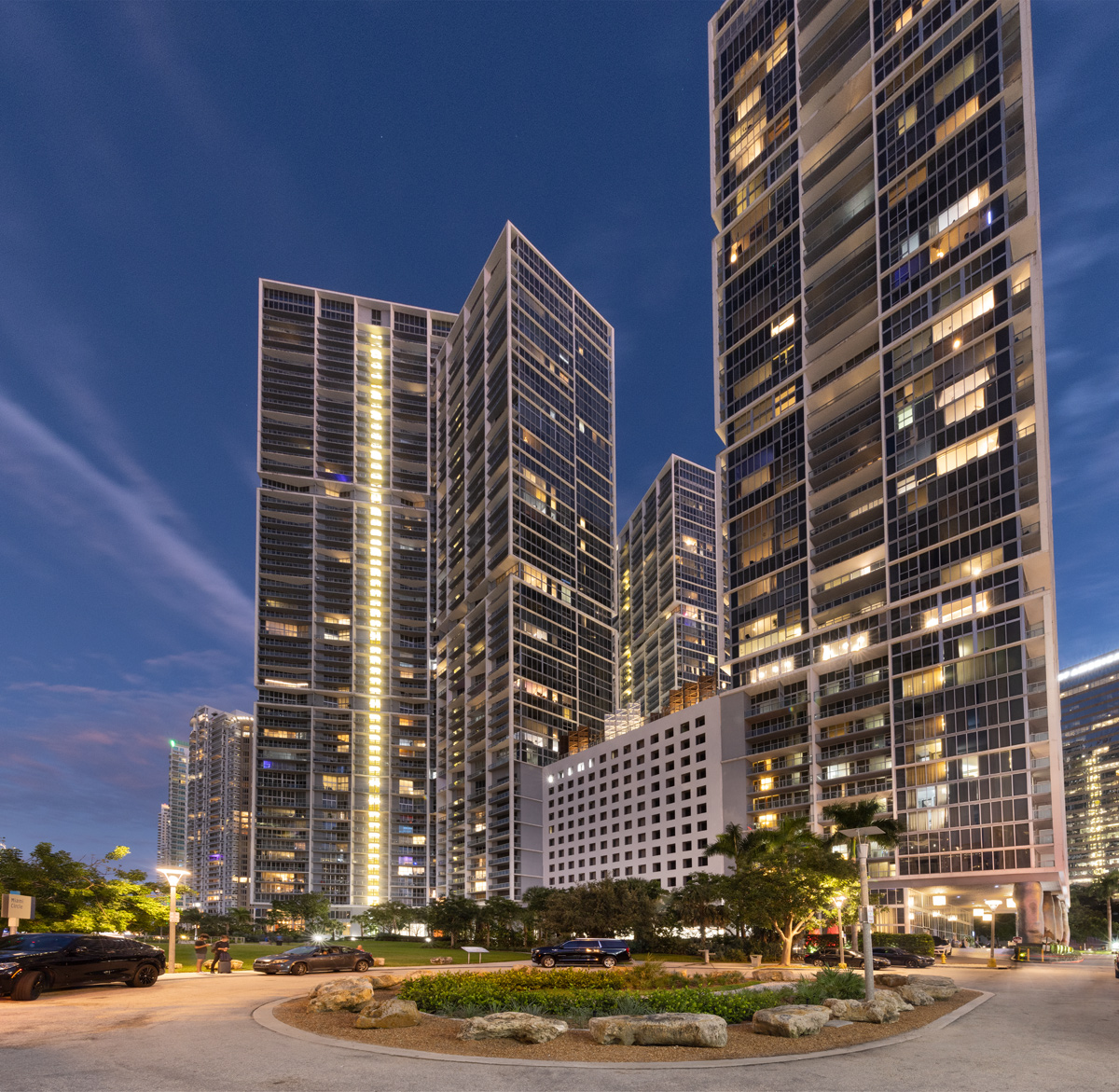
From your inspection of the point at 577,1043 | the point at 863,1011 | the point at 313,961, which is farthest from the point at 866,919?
the point at 313,961

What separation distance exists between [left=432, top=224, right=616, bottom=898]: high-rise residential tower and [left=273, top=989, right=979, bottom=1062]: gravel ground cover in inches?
5613

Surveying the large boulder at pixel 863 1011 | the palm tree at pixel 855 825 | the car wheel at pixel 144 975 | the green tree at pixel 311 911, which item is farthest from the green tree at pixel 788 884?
the green tree at pixel 311 911

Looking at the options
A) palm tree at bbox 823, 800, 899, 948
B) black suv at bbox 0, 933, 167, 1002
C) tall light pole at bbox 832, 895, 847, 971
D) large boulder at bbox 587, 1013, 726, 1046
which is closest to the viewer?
large boulder at bbox 587, 1013, 726, 1046

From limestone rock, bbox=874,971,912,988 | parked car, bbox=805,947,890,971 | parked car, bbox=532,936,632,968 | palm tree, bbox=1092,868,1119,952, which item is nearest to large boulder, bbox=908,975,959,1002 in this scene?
limestone rock, bbox=874,971,912,988

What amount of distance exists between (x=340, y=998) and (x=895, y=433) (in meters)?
93.7

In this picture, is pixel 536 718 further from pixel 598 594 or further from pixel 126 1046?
pixel 126 1046

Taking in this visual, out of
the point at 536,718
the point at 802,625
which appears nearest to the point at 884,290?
the point at 802,625

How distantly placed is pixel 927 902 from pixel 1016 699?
86.4 feet

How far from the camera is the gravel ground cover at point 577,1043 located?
17.0 meters

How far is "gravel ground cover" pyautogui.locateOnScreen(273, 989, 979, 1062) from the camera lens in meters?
17.0

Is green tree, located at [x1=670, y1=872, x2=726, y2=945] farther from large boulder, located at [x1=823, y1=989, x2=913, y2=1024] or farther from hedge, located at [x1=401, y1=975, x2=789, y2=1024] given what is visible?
hedge, located at [x1=401, y1=975, x2=789, y2=1024]

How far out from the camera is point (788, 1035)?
19.1 metres

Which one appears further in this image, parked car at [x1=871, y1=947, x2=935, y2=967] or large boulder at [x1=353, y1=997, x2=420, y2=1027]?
parked car at [x1=871, y1=947, x2=935, y2=967]

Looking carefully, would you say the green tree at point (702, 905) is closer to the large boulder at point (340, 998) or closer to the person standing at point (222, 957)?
the person standing at point (222, 957)
